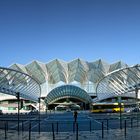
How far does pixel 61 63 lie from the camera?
137500mm

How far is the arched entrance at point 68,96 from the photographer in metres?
122

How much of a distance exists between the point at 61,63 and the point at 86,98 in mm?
20612

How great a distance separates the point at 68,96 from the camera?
4892 inches

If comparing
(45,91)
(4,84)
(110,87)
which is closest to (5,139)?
(4,84)

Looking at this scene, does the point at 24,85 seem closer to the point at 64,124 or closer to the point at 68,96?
the point at 68,96

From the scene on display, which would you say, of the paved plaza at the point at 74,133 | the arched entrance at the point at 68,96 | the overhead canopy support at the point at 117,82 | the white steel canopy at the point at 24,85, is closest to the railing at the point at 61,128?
the paved plaza at the point at 74,133

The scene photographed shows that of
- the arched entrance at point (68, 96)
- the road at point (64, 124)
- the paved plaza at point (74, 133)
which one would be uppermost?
the arched entrance at point (68, 96)

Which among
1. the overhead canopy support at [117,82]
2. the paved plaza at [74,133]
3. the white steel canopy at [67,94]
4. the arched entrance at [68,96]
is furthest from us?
the arched entrance at [68,96]

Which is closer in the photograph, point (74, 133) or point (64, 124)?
point (74, 133)

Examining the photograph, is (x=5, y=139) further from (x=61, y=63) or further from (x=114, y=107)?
(x=61, y=63)

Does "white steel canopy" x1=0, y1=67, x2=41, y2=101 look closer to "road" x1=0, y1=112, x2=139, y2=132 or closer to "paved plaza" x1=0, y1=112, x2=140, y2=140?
"road" x1=0, y1=112, x2=139, y2=132

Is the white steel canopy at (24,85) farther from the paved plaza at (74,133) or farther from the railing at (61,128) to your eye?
the paved plaza at (74,133)

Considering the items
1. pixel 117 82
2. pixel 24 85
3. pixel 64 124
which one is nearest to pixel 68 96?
pixel 24 85

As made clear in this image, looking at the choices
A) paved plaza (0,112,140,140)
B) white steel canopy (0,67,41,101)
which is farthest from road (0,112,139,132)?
white steel canopy (0,67,41,101)
